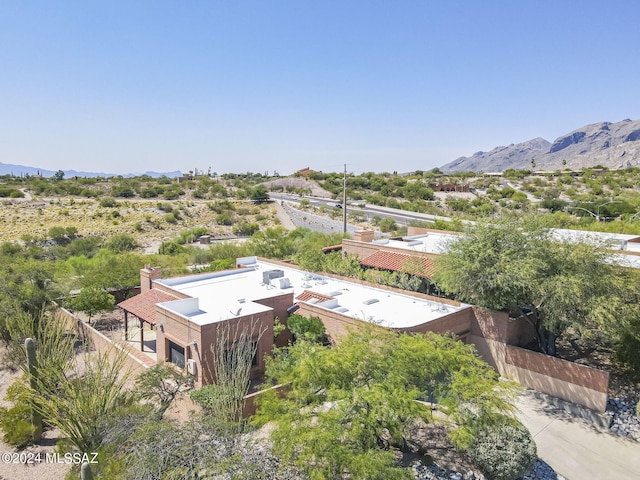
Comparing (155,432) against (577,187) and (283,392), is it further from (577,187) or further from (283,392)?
(577,187)

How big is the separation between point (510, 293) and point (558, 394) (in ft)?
15.4

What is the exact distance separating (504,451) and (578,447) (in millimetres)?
4746

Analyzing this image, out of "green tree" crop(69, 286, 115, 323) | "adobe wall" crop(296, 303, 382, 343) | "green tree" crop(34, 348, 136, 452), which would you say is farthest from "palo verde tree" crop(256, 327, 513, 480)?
"green tree" crop(69, 286, 115, 323)

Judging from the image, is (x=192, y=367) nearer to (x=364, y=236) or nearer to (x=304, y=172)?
(x=364, y=236)

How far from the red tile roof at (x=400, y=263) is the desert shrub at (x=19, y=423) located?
21.0 meters

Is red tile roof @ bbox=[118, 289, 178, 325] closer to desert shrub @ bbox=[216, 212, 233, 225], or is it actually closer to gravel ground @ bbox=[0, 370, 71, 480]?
gravel ground @ bbox=[0, 370, 71, 480]

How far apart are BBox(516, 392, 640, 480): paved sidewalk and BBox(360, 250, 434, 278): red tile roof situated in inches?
430

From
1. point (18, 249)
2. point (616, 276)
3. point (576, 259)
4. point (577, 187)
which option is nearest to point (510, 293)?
point (576, 259)

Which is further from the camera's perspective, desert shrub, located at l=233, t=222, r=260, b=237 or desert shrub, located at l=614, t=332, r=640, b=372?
desert shrub, located at l=233, t=222, r=260, b=237

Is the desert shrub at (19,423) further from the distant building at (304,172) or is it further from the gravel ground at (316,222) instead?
the distant building at (304,172)

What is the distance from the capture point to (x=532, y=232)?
67.1ft

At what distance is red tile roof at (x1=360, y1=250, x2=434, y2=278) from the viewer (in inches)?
1094

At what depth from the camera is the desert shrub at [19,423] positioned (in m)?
15.6

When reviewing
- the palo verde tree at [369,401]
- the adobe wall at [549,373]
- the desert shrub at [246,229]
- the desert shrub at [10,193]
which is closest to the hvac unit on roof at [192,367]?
the palo verde tree at [369,401]
